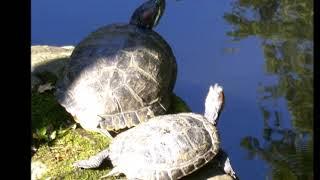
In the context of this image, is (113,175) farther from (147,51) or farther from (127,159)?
(147,51)

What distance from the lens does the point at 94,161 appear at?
2527 mm

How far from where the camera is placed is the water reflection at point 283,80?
381 cm

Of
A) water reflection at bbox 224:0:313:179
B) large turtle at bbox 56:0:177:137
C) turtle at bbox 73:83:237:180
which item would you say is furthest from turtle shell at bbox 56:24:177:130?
water reflection at bbox 224:0:313:179

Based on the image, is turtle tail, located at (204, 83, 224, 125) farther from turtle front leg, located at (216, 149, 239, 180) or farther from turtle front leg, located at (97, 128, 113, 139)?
turtle front leg, located at (97, 128, 113, 139)

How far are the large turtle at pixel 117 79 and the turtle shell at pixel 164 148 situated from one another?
9.2 inches

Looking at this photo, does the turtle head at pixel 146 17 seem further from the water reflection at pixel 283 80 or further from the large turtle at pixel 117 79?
the water reflection at pixel 283 80

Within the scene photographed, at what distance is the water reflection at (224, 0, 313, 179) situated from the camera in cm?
381

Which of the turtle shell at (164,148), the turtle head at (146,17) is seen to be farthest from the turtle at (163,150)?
the turtle head at (146,17)

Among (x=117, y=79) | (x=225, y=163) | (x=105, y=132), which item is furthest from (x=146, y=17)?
(x=225, y=163)

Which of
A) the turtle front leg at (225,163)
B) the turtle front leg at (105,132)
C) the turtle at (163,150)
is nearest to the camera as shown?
the turtle at (163,150)

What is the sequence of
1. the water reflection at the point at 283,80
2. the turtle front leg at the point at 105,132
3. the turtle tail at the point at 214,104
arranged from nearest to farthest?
the turtle front leg at the point at 105,132 → the turtle tail at the point at 214,104 → the water reflection at the point at 283,80

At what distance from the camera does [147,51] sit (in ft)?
9.96

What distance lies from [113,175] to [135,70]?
0.63 meters

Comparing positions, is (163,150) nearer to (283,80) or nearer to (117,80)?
(117,80)
